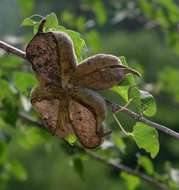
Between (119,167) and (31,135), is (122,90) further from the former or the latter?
(31,135)

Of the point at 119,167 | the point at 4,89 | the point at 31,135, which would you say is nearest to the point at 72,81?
the point at 4,89

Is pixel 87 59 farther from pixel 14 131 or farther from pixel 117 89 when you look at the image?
pixel 14 131

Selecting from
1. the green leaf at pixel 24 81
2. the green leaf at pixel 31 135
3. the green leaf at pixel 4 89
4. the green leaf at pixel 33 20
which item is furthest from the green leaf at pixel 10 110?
the green leaf at pixel 33 20

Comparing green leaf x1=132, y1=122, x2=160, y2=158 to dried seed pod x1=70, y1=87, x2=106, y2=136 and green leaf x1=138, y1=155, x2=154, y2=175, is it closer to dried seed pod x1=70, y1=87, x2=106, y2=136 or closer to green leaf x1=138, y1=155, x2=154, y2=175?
dried seed pod x1=70, y1=87, x2=106, y2=136

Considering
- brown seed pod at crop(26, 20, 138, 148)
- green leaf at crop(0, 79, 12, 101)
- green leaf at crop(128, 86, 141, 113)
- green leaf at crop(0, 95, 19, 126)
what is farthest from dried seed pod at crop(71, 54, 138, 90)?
green leaf at crop(0, 95, 19, 126)

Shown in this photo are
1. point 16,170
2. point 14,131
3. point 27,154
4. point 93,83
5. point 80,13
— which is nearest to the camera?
point 93,83

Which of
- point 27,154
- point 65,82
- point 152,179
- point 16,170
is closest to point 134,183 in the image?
point 152,179
